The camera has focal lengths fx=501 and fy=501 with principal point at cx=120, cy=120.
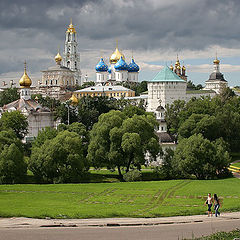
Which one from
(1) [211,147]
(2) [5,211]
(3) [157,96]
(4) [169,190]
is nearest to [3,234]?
(2) [5,211]

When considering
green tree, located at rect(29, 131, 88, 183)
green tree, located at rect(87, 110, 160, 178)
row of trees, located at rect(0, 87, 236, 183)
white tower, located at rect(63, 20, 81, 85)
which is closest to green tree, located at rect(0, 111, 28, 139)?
row of trees, located at rect(0, 87, 236, 183)

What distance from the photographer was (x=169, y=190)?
3200cm

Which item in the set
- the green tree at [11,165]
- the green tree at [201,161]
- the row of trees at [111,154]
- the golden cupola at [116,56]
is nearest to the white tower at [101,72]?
the golden cupola at [116,56]

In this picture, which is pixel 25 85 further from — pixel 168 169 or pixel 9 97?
pixel 168 169

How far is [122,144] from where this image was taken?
39938mm

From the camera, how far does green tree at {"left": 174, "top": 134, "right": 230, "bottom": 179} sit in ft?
127

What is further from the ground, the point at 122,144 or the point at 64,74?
the point at 64,74

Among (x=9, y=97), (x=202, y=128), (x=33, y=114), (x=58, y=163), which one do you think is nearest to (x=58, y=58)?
(x=9, y=97)

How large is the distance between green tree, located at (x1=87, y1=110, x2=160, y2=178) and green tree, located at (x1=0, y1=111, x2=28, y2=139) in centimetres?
1600

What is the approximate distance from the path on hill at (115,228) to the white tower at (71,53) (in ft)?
334

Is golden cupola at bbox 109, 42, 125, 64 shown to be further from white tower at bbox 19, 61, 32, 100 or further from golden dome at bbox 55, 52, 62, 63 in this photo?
white tower at bbox 19, 61, 32, 100

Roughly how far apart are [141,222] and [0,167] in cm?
1993

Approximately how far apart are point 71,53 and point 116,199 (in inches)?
3733

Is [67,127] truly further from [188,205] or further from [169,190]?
[188,205]
